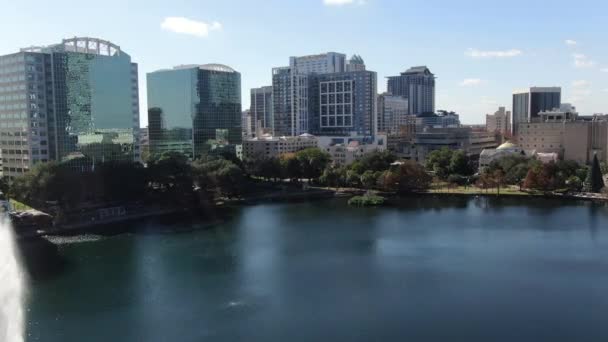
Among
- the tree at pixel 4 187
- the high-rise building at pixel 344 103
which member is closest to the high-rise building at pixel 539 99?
the high-rise building at pixel 344 103

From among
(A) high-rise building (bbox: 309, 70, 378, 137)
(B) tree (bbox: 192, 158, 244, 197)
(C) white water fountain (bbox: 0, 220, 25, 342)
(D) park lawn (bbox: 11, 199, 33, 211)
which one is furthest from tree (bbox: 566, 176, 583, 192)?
(D) park lawn (bbox: 11, 199, 33, 211)

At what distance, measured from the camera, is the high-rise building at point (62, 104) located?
67.3ft

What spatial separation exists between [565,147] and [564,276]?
67.1 ft

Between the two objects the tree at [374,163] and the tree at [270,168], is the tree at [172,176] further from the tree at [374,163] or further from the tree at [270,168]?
the tree at [374,163]

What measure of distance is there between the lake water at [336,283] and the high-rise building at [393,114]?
36868 millimetres

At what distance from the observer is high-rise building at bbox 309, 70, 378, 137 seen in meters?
36.9

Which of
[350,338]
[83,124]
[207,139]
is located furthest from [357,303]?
[207,139]

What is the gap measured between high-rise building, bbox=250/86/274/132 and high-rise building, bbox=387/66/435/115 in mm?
19362

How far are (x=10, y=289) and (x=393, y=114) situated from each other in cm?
5024

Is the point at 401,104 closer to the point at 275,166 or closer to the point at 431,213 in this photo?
the point at 275,166

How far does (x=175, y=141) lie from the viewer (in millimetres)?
30281

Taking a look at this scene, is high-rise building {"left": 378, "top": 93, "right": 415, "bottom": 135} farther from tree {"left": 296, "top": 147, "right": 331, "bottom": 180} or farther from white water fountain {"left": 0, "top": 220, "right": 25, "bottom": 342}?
white water fountain {"left": 0, "top": 220, "right": 25, "bottom": 342}

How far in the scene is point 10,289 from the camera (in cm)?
990

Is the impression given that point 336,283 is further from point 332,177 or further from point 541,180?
point 332,177
